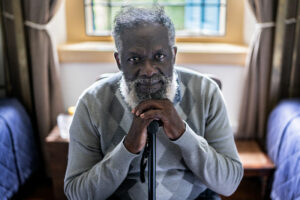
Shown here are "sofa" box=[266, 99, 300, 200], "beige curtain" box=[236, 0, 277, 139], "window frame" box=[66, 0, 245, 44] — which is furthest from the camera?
"window frame" box=[66, 0, 245, 44]

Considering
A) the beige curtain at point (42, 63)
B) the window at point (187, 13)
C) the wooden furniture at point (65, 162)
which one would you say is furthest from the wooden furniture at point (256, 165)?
the beige curtain at point (42, 63)

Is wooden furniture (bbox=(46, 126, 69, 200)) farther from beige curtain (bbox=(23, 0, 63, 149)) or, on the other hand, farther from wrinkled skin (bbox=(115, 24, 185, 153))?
wrinkled skin (bbox=(115, 24, 185, 153))

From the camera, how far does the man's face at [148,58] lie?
939 mm

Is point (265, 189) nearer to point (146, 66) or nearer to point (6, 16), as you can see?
point (146, 66)

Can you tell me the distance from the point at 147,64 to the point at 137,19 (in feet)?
0.45

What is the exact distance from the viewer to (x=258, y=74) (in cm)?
189

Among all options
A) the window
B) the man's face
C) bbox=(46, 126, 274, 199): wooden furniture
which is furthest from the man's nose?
the window

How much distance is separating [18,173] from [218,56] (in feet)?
4.15

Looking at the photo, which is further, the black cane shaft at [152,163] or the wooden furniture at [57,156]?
the wooden furniture at [57,156]

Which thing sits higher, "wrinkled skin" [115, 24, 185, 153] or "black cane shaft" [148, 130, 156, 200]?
"wrinkled skin" [115, 24, 185, 153]

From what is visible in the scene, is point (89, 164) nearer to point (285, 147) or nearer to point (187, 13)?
point (285, 147)

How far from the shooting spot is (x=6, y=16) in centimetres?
185

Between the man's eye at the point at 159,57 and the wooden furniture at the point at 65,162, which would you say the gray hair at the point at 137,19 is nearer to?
the man's eye at the point at 159,57

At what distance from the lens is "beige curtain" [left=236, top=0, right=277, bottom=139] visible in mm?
1811
